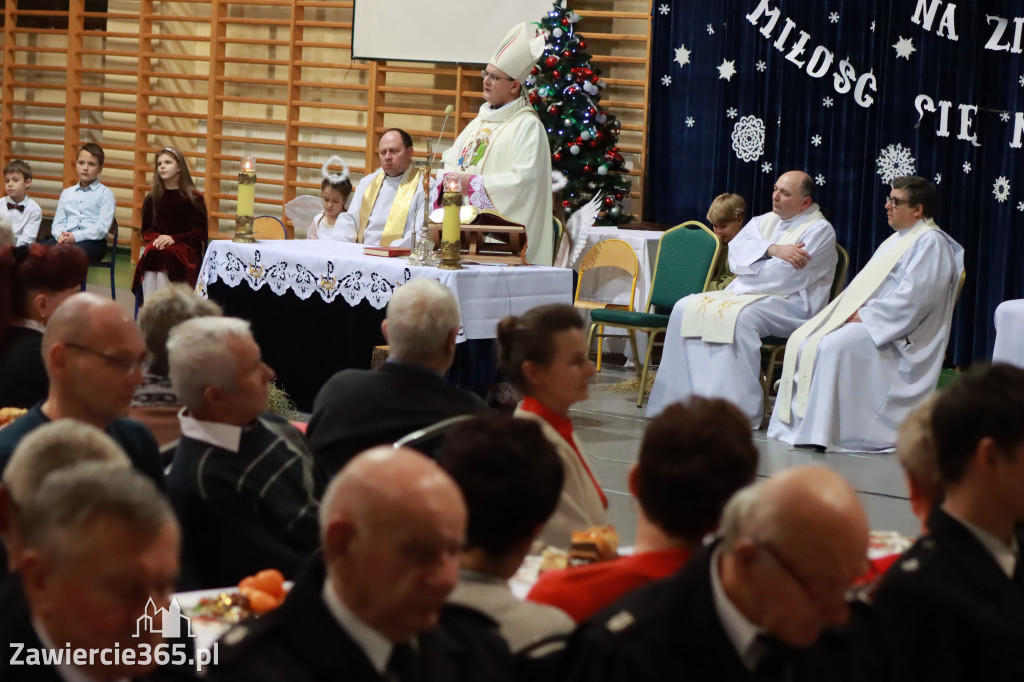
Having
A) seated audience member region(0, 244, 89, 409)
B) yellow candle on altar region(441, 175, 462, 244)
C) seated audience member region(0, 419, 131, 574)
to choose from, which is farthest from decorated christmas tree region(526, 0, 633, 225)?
seated audience member region(0, 419, 131, 574)

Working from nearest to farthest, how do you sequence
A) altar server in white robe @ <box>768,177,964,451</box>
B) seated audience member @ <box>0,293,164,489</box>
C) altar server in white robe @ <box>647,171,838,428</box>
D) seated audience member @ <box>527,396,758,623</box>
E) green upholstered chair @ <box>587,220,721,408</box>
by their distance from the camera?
1. seated audience member @ <box>527,396,758,623</box>
2. seated audience member @ <box>0,293,164,489</box>
3. altar server in white robe @ <box>768,177,964,451</box>
4. altar server in white robe @ <box>647,171,838,428</box>
5. green upholstered chair @ <box>587,220,721,408</box>

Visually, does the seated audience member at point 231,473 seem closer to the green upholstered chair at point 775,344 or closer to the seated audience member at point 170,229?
the green upholstered chair at point 775,344

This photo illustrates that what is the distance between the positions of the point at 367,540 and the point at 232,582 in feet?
3.97

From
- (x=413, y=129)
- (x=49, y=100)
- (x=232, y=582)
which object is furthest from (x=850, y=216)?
(x=49, y=100)

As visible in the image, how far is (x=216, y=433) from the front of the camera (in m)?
2.76

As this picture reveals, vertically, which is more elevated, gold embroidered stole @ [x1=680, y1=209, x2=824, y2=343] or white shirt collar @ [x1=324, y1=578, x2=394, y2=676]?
gold embroidered stole @ [x1=680, y1=209, x2=824, y2=343]

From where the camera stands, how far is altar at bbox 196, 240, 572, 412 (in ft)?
19.7

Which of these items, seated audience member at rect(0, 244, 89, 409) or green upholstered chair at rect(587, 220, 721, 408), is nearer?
seated audience member at rect(0, 244, 89, 409)

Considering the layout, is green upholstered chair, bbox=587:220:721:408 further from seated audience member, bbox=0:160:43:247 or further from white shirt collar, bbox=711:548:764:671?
white shirt collar, bbox=711:548:764:671

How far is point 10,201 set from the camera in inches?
415

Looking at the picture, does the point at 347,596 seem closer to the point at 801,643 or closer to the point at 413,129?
the point at 801,643

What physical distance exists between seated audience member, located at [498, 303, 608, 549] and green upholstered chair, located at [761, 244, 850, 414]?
4.08m

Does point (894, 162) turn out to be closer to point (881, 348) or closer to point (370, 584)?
point (881, 348)

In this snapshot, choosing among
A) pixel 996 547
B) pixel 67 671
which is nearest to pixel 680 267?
pixel 996 547
